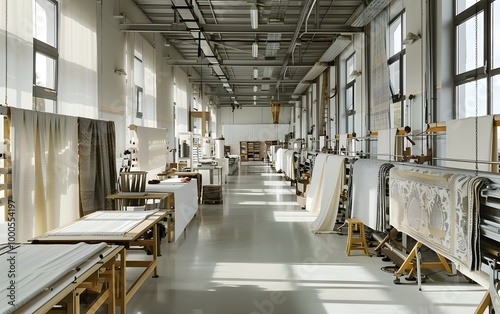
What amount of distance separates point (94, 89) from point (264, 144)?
20649 millimetres

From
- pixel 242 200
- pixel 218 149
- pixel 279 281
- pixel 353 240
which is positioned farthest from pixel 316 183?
pixel 218 149

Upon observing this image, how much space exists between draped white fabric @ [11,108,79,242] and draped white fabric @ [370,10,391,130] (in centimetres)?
525

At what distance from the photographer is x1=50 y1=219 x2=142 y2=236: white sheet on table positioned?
3.05 m

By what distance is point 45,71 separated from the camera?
510 centimetres

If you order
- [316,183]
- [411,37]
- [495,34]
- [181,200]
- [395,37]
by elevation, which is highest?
[395,37]

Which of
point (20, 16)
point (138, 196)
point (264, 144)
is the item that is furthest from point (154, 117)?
point (264, 144)

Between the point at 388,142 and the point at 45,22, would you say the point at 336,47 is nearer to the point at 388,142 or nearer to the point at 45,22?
the point at 388,142

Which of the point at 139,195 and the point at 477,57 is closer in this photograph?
the point at 477,57

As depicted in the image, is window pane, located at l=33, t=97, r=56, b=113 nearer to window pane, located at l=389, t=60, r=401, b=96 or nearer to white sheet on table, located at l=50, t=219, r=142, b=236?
white sheet on table, located at l=50, t=219, r=142, b=236

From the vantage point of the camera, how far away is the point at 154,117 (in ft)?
30.6

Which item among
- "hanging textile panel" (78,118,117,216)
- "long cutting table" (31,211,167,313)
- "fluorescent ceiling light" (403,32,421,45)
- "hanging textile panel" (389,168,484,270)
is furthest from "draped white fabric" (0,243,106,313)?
"fluorescent ceiling light" (403,32,421,45)

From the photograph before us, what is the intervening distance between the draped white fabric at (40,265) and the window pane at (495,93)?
4.50 m

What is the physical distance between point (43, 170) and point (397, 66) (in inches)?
246

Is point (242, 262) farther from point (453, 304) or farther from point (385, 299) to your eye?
point (453, 304)
